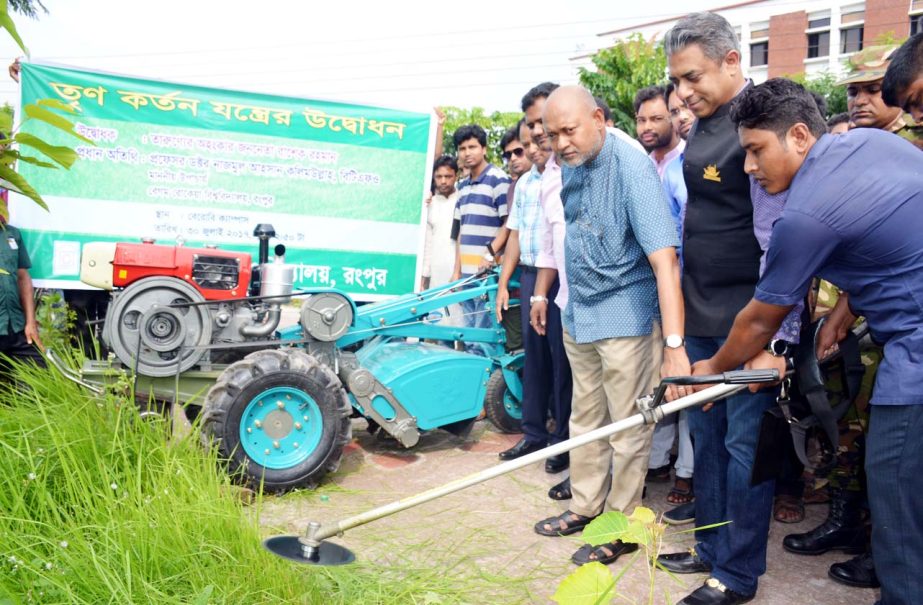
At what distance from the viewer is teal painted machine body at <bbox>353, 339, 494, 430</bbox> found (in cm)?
475

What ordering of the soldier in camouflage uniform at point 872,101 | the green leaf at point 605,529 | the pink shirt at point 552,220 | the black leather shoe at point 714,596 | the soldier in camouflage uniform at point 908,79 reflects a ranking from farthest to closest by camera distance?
1. the pink shirt at point 552,220
2. the soldier in camouflage uniform at point 872,101
3. the black leather shoe at point 714,596
4. the soldier in camouflage uniform at point 908,79
5. the green leaf at point 605,529

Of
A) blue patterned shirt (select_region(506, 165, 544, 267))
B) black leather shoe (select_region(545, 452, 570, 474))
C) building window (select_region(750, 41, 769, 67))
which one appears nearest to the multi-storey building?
building window (select_region(750, 41, 769, 67))

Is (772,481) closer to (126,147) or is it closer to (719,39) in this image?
(719,39)

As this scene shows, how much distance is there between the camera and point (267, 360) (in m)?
4.27

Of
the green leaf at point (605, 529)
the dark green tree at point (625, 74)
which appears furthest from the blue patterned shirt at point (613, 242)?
the dark green tree at point (625, 74)

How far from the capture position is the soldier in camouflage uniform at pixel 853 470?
3.29 metres

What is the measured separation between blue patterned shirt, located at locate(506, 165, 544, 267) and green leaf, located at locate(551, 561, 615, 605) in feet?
10.2

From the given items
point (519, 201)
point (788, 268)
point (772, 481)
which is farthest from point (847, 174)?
point (519, 201)

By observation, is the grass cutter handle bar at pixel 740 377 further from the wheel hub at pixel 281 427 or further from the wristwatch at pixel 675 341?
the wheel hub at pixel 281 427

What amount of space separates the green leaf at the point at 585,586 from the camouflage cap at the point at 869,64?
3198mm

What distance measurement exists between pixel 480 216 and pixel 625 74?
14.7 metres

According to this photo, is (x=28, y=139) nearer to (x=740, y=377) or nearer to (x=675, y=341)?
(x=740, y=377)

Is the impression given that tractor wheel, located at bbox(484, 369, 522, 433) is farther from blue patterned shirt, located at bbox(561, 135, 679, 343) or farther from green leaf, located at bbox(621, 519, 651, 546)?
green leaf, located at bbox(621, 519, 651, 546)

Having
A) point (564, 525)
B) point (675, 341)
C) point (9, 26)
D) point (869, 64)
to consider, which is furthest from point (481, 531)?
point (869, 64)
